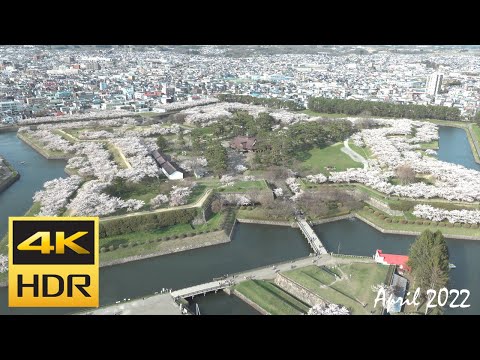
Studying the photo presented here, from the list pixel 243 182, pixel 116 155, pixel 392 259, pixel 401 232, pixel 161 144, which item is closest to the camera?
pixel 392 259

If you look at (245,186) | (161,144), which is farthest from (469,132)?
(161,144)

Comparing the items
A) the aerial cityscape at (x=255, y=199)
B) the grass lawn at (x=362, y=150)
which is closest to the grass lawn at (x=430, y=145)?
the aerial cityscape at (x=255, y=199)

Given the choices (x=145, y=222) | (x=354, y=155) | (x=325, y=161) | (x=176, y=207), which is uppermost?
(x=354, y=155)

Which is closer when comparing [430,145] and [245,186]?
[245,186]

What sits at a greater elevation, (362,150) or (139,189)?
(362,150)

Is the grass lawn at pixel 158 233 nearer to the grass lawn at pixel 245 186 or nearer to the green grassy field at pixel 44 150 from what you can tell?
the grass lawn at pixel 245 186

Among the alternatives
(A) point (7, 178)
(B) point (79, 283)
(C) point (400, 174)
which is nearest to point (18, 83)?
(A) point (7, 178)

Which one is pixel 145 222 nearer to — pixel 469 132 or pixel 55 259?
pixel 55 259
